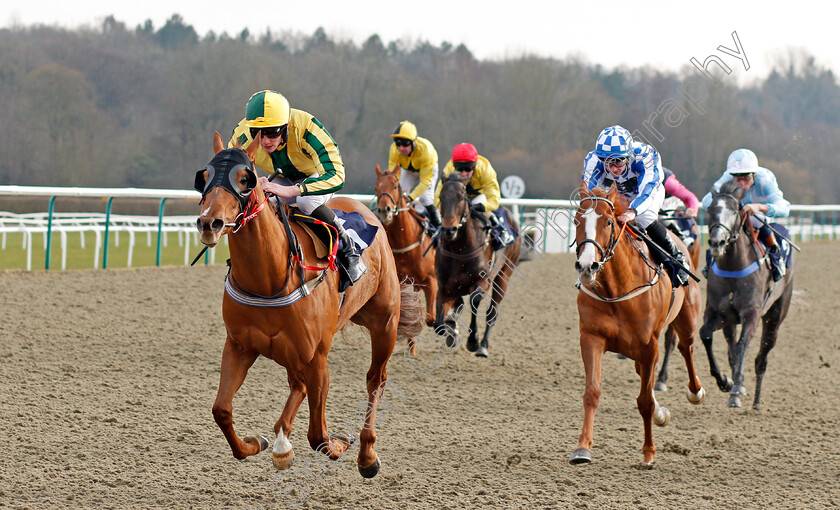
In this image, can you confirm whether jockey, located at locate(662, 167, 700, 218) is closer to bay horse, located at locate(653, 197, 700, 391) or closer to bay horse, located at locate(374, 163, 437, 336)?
bay horse, located at locate(653, 197, 700, 391)

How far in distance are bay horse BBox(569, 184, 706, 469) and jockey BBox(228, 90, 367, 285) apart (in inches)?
46.9

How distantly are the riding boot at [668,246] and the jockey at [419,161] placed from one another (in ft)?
9.98

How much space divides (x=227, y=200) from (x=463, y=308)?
5.34 meters

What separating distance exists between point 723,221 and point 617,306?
180 centimetres

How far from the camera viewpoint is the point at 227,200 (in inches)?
106

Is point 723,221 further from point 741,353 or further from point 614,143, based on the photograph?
point 614,143

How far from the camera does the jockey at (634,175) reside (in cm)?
442

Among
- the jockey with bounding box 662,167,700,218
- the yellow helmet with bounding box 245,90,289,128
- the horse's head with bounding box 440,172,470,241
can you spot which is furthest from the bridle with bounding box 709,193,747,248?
the yellow helmet with bounding box 245,90,289,128

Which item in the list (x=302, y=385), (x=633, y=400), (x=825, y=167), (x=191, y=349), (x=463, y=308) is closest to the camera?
(x=302, y=385)

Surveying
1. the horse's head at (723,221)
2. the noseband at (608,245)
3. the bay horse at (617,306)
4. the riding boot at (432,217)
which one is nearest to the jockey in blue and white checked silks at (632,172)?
the bay horse at (617,306)

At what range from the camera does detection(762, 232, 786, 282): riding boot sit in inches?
235

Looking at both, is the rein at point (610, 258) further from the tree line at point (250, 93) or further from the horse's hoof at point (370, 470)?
the tree line at point (250, 93)

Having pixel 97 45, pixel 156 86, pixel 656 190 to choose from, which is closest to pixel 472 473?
pixel 656 190

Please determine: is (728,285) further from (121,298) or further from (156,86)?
(156,86)
